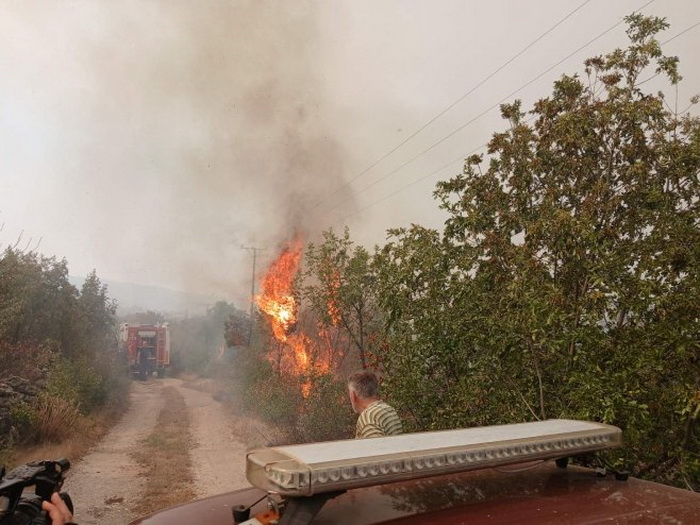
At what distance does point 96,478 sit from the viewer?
9328 millimetres

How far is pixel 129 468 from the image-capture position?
10195 millimetres

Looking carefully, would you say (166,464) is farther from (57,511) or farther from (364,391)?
(57,511)

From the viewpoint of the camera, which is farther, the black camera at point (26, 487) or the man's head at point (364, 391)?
the man's head at point (364, 391)

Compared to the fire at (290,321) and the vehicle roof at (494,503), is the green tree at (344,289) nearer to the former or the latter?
the fire at (290,321)

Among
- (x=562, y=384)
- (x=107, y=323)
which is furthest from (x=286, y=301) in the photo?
(x=107, y=323)

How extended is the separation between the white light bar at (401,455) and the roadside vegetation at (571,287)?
288 centimetres

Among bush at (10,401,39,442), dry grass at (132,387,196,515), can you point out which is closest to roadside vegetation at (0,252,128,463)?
bush at (10,401,39,442)

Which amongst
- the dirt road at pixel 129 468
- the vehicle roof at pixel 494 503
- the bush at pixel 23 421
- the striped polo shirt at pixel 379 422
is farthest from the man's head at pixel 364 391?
the bush at pixel 23 421

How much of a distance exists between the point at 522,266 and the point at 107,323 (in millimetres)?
27475

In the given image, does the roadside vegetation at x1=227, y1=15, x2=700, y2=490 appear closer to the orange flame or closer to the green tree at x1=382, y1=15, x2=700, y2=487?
the green tree at x1=382, y1=15, x2=700, y2=487

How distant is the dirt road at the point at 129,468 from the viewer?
7846 mm

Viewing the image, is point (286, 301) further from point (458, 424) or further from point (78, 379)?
point (458, 424)

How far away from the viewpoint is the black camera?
6.09 feet

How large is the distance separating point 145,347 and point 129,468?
26.2m
